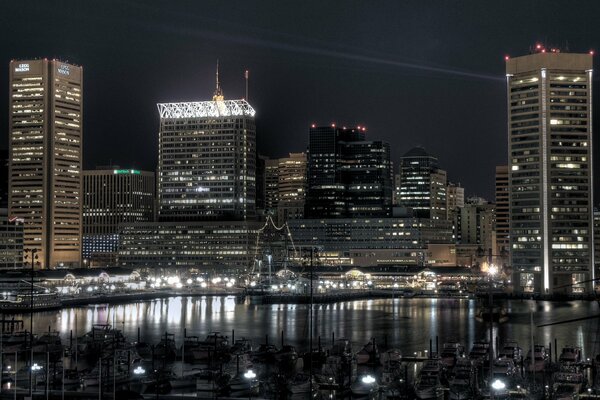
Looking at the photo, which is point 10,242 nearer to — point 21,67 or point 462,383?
point 21,67

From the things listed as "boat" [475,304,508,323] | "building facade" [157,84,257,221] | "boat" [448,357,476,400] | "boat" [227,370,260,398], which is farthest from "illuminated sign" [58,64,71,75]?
"boat" [448,357,476,400]

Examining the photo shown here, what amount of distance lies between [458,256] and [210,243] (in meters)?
53.8

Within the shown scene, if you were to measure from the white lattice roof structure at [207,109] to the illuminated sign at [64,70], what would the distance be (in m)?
16.7

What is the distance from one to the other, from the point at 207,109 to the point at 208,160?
8.69 meters

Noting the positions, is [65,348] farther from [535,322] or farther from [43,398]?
[535,322]

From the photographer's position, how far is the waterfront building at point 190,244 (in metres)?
156

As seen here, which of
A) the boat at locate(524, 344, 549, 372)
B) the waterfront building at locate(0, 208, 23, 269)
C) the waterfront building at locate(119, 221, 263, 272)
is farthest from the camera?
the waterfront building at locate(119, 221, 263, 272)

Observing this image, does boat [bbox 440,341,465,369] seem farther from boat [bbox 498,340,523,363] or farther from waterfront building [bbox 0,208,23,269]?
waterfront building [bbox 0,208,23,269]

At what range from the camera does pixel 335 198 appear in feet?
609

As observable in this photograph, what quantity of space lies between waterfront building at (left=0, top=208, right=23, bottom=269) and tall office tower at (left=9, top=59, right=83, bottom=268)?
28.3m

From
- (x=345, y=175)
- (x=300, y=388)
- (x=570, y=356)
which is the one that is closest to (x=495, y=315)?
(x=570, y=356)

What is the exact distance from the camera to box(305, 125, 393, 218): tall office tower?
183m

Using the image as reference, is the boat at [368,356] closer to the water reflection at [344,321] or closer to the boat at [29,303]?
the water reflection at [344,321]

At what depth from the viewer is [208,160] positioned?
16350 cm
